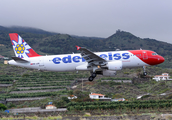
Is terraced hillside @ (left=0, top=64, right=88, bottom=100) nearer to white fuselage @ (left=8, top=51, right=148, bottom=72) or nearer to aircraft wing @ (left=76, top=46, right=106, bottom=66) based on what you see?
white fuselage @ (left=8, top=51, right=148, bottom=72)

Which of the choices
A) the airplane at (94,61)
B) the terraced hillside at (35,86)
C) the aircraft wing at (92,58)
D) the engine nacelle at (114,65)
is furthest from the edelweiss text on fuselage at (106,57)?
the terraced hillside at (35,86)

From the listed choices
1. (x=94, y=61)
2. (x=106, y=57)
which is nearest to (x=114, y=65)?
(x=106, y=57)

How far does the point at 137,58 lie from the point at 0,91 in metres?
78.9

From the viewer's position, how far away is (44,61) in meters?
45.4

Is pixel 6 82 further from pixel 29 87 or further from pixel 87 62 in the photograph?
pixel 87 62

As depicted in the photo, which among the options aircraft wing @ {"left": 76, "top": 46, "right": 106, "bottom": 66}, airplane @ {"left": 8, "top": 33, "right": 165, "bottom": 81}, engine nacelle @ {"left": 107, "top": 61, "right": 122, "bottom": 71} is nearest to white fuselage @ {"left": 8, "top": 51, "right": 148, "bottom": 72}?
airplane @ {"left": 8, "top": 33, "right": 165, "bottom": 81}

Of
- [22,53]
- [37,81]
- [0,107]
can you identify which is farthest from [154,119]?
[37,81]

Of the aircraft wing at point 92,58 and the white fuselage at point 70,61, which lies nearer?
the aircraft wing at point 92,58

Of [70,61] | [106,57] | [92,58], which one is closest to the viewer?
[92,58]

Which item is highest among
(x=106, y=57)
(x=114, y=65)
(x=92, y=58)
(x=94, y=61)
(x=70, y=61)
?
(x=106, y=57)

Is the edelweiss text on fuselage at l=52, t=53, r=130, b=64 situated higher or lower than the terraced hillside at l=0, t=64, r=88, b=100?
higher

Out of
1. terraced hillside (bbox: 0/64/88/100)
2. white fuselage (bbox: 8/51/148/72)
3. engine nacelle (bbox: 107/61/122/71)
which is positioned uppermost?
white fuselage (bbox: 8/51/148/72)

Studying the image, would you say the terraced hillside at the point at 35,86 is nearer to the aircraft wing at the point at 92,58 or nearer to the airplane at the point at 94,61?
the airplane at the point at 94,61

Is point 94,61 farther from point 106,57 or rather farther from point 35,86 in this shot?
point 35,86
